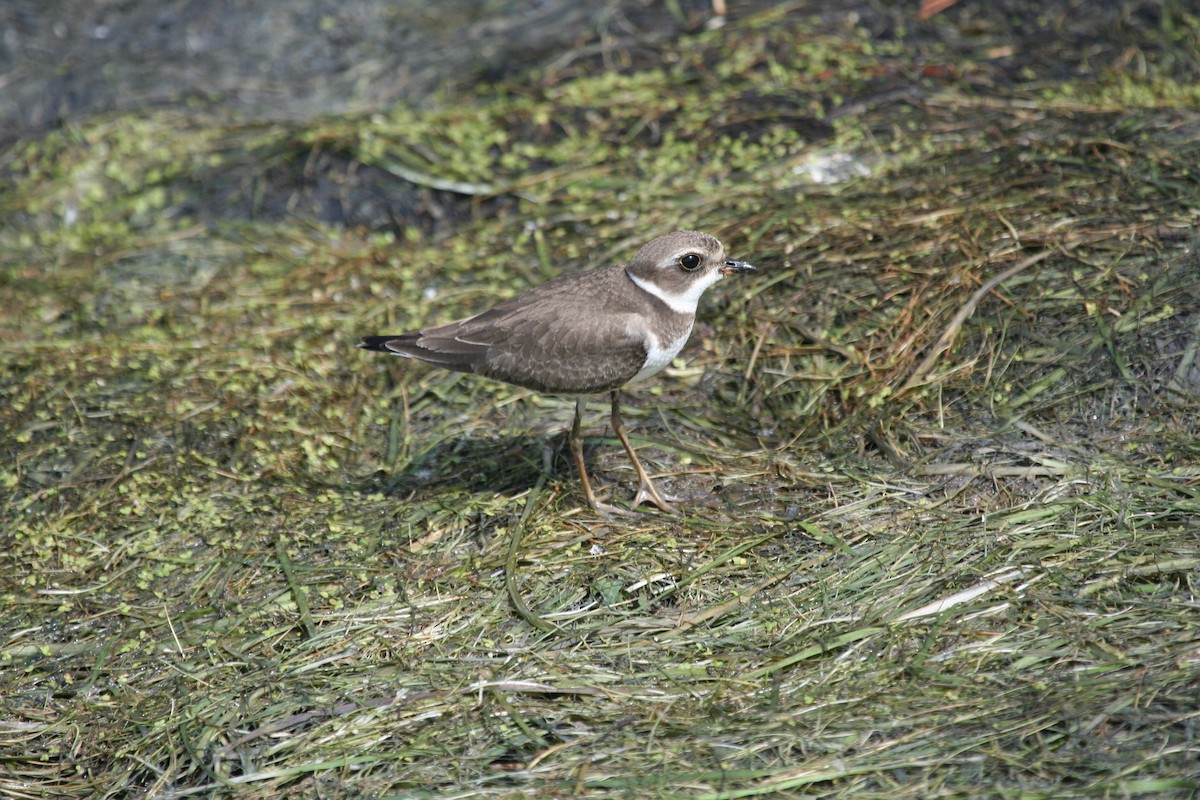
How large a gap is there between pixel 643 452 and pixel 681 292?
0.93 m

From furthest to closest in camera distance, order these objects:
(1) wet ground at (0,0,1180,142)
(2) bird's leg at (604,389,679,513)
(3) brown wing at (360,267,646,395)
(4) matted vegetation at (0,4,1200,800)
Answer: (1) wet ground at (0,0,1180,142) → (2) bird's leg at (604,389,679,513) → (3) brown wing at (360,267,646,395) → (4) matted vegetation at (0,4,1200,800)

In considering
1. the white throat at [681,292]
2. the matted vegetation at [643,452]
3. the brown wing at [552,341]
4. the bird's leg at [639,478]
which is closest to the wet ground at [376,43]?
the matted vegetation at [643,452]

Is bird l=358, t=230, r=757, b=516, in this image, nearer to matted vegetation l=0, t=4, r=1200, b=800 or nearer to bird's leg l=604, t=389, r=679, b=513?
bird's leg l=604, t=389, r=679, b=513

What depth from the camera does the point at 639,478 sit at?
6.11m

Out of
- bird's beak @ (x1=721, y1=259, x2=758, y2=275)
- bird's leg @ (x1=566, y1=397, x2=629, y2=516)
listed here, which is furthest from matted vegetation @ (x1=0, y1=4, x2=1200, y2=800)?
bird's beak @ (x1=721, y1=259, x2=758, y2=275)

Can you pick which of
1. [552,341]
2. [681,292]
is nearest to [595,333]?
[552,341]

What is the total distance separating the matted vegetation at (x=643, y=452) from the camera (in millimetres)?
4531

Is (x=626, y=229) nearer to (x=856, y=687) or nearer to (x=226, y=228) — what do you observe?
(x=226, y=228)

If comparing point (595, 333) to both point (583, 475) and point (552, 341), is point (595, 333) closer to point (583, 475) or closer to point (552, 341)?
point (552, 341)

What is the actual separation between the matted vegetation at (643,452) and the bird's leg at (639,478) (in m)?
0.20

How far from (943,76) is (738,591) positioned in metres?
4.82

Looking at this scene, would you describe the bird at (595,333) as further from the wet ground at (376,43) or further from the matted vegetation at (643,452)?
the wet ground at (376,43)

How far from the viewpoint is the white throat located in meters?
5.96

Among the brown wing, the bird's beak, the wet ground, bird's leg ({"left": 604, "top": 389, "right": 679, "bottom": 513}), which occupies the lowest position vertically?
bird's leg ({"left": 604, "top": 389, "right": 679, "bottom": 513})
